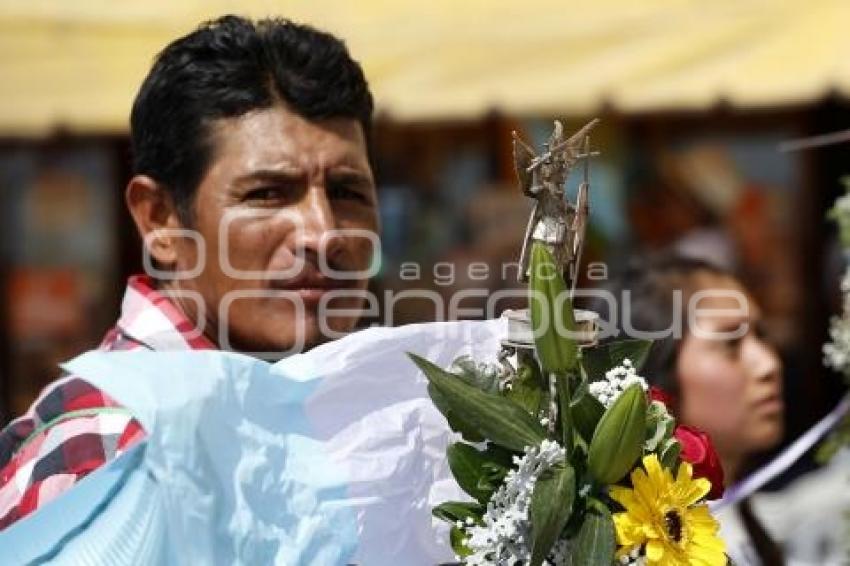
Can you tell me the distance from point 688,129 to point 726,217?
337mm

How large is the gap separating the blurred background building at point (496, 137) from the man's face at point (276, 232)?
2194mm

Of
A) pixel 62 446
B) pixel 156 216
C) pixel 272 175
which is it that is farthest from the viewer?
pixel 156 216

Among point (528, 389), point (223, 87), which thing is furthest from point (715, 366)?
point (528, 389)

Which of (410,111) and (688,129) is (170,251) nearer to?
(410,111)

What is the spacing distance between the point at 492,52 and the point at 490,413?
355 cm

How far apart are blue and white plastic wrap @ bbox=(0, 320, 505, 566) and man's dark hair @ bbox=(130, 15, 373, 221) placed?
54 centimetres

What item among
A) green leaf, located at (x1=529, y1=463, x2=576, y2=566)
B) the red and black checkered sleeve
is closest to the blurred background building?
the red and black checkered sleeve

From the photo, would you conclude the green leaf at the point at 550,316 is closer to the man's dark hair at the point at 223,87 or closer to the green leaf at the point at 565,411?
the green leaf at the point at 565,411

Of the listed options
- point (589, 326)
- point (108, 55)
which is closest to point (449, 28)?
point (108, 55)

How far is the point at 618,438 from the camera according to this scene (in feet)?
4.72

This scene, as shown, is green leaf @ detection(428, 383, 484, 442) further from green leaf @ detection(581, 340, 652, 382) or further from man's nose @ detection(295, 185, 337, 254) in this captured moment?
man's nose @ detection(295, 185, 337, 254)

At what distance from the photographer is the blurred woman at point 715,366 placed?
2.78 metres

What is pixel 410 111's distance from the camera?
4.90 meters

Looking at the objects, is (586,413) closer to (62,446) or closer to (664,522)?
(664,522)
